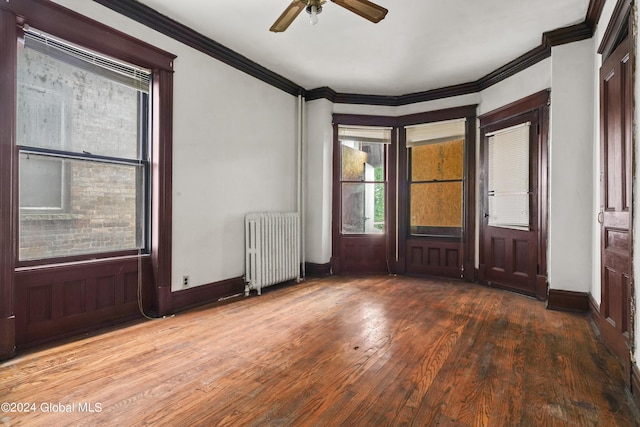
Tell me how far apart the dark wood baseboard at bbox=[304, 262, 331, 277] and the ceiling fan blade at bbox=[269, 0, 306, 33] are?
11.7 ft

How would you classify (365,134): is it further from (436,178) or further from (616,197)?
(616,197)

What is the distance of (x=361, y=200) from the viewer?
18.9 feet

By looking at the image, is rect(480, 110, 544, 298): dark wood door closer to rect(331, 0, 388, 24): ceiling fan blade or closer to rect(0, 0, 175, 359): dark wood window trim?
rect(331, 0, 388, 24): ceiling fan blade

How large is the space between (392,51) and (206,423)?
160 inches

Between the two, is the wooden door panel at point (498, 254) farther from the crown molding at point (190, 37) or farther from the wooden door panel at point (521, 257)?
the crown molding at point (190, 37)

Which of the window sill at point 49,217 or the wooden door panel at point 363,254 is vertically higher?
the window sill at point 49,217

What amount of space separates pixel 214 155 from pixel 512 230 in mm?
3911

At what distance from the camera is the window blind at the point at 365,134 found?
5625 mm

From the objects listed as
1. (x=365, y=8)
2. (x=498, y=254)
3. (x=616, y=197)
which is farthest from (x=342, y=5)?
(x=498, y=254)

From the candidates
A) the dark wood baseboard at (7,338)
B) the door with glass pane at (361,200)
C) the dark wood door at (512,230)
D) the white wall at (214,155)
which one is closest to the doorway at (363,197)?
the door with glass pane at (361,200)

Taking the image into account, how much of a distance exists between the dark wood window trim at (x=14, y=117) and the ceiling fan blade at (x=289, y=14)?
1382 mm

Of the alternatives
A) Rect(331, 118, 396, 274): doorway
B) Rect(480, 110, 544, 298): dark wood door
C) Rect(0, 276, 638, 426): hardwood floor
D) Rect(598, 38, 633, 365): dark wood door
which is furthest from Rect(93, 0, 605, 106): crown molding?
Rect(0, 276, 638, 426): hardwood floor

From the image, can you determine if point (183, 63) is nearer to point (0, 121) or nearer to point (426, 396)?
point (0, 121)

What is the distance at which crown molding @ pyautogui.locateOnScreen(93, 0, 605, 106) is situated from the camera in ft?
10.4
